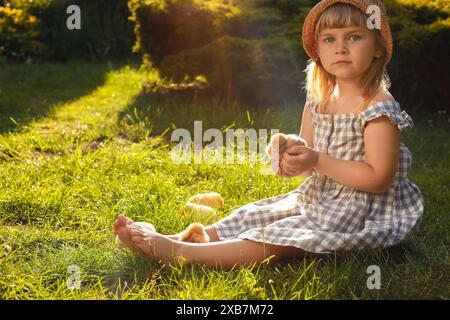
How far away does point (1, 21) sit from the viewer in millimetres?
7625

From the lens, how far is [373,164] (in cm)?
268

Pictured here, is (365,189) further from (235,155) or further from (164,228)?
(235,155)

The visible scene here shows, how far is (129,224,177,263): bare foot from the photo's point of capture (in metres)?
2.70

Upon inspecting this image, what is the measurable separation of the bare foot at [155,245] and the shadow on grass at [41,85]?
2.31 m

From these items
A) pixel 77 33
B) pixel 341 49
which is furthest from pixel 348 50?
pixel 77 33

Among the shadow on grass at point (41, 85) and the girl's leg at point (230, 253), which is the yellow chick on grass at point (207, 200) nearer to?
the girl's leg at point (230, 253)

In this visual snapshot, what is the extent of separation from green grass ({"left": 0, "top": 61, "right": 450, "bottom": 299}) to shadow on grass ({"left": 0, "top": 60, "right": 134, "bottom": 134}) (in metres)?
0.03

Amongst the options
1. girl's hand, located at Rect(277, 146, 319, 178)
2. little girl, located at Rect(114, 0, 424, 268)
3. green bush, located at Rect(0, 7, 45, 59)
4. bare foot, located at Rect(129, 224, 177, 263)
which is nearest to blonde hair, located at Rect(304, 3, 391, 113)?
little girl, located at Rect(114, 0, 424, 268)

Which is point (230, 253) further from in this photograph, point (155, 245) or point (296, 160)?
point (296, 160)

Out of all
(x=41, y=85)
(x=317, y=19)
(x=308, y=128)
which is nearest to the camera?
(x=317, y=19)

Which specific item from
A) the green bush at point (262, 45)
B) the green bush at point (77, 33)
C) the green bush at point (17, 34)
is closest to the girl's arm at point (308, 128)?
the green bush at point (262, 45)

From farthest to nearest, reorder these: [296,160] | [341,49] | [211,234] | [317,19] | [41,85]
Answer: [41,85]
[211,234]
[317,19]
[341,49]
[296,160]

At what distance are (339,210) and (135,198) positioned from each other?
44.0 inches

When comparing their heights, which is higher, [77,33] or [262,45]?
[262,45]
